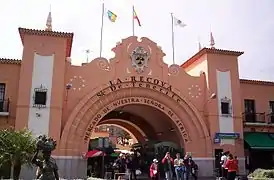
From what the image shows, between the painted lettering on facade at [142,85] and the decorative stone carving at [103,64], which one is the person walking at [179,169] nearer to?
the painted lettering on facade at [142,85]

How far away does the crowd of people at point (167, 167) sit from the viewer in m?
18.9

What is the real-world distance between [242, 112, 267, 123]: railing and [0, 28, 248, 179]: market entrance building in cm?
200

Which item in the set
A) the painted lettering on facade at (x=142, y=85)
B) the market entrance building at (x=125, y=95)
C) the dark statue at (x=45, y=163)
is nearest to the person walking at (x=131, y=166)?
the market entrance building at (x=125, y=95)

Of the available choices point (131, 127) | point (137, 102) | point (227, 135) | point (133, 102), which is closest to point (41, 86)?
point (133, 102)

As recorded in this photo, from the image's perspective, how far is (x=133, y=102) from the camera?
23547mm

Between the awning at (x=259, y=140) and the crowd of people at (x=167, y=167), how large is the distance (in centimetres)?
589

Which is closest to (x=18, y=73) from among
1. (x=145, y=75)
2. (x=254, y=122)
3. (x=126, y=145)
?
(x=145, y=75)

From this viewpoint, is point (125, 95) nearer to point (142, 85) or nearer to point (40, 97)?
point (142, 85)

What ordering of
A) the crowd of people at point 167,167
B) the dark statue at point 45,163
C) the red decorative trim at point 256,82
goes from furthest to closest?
1. the red decorative trim at point 256,82
2. the crowd of people at point 167,167
3. the dark statue at point 45,163

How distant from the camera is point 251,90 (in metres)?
28.0

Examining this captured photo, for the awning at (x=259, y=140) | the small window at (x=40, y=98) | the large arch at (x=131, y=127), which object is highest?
the small window at (x=40, y=98)

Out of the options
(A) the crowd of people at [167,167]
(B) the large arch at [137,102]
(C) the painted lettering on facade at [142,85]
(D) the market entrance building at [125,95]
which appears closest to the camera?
(A) the crowd of people at [167,167]

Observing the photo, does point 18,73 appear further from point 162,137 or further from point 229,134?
point 229,134

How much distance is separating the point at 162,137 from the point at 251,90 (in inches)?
309
